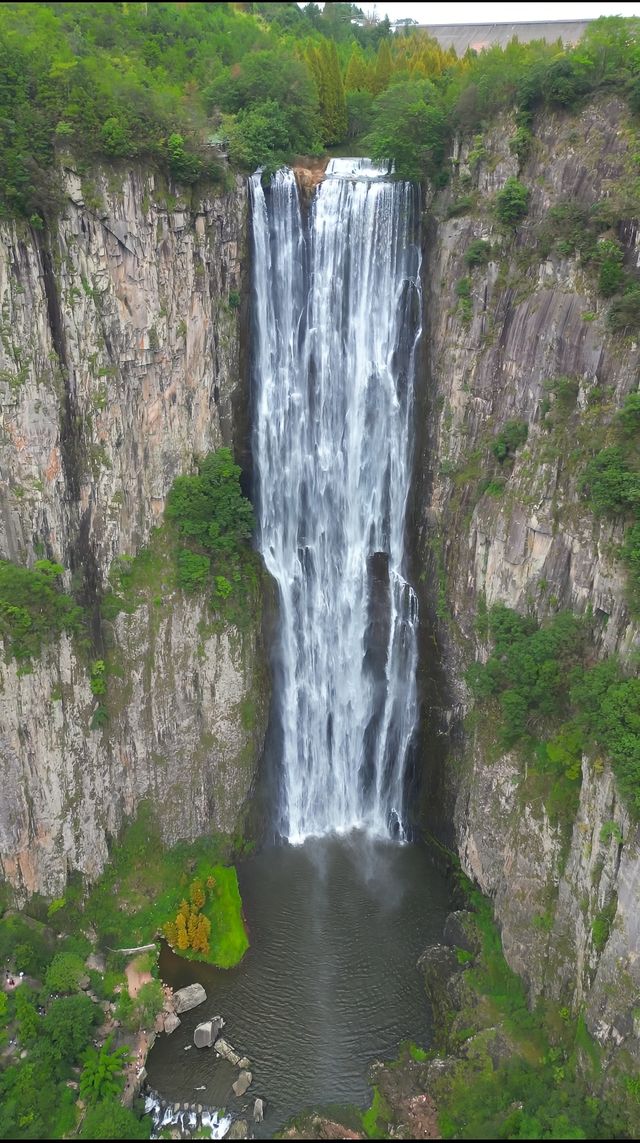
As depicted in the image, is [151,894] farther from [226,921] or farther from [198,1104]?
[198,1104]

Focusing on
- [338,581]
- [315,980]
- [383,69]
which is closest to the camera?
[315,980]

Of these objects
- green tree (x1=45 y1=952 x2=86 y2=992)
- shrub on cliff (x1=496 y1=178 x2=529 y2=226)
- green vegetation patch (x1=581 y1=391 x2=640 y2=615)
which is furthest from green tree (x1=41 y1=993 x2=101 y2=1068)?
shrub on cliff (x1=496 y1=178 x2=529 y2=226)

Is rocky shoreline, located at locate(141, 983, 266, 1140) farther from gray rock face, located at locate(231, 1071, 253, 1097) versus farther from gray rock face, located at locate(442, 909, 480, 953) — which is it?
gray rock face, located at locate(442, 909, 480, 953)

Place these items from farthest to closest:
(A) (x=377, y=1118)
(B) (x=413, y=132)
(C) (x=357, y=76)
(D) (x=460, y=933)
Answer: (C) (x=357, y=76) < (B) (x=413, y=132) < (D) (x=460, y=933) < (A) (x=377, y=1118)

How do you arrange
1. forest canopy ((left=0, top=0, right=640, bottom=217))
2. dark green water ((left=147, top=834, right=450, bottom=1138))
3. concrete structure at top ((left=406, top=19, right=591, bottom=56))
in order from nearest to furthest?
dark green water ((left=147, top=834, right=450, bottom=1138))
forest canopy ((left=0, top=0, right=640, bottom=217))
concrete structure at top ((left=406, top=19, right=591, bottom=56))

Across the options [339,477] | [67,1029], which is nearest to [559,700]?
[339,477]

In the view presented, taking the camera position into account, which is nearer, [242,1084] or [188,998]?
[242,1084]

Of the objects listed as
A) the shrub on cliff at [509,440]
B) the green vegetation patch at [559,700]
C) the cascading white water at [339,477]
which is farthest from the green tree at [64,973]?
the shrub on cliff at [509,440]
